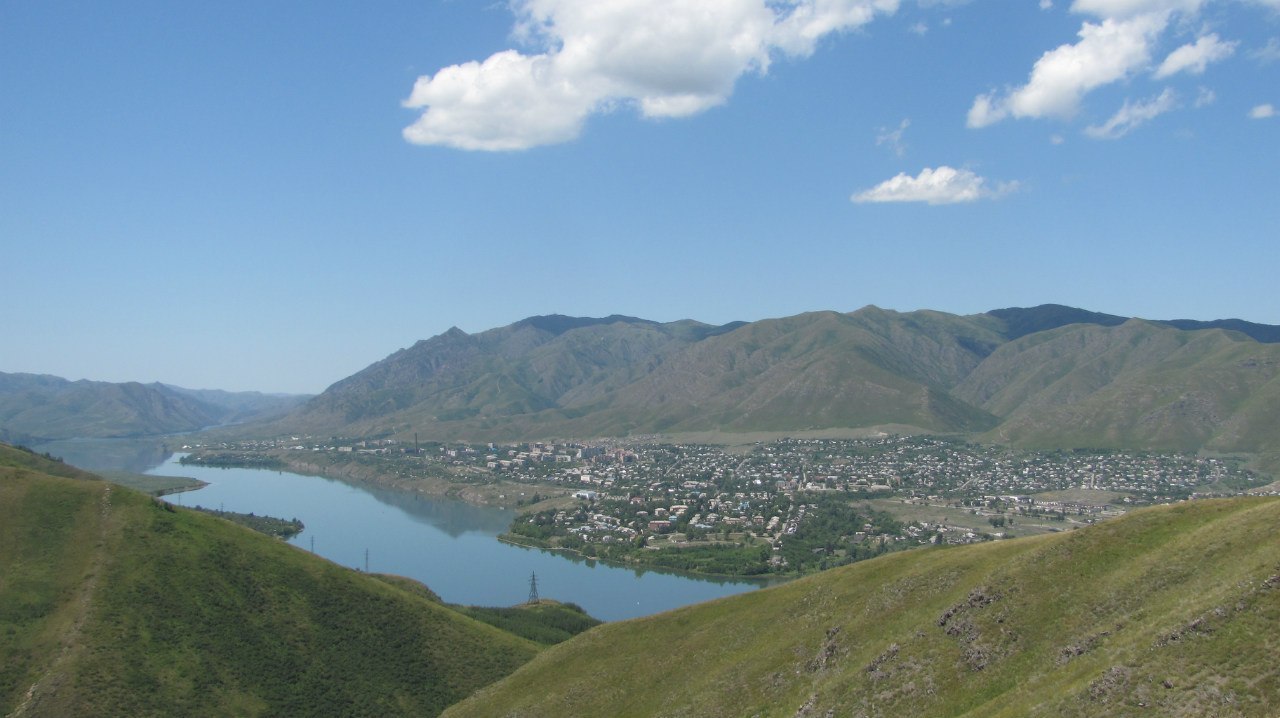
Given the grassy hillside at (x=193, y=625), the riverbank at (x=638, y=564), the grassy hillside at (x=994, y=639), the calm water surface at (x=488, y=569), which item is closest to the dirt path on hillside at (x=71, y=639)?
the grassy hillside at (x=193, y=625)

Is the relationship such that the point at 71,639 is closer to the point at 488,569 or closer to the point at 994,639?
the point at 994,639

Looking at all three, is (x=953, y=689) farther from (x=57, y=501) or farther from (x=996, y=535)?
(x=996, y=535)

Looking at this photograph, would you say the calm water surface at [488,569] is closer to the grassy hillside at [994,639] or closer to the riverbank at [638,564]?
the riverbank at [638,564]

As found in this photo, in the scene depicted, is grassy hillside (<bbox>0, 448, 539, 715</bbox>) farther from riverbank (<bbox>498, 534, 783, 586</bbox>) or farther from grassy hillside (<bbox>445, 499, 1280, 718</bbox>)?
riverbank (<bbox>498, 534, 783, 586</bbox>)

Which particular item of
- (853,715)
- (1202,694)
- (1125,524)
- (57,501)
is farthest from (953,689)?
(57,501)

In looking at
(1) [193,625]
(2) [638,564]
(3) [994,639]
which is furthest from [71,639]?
(2) [638,564]

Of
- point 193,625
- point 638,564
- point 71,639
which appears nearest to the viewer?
point 71,639
